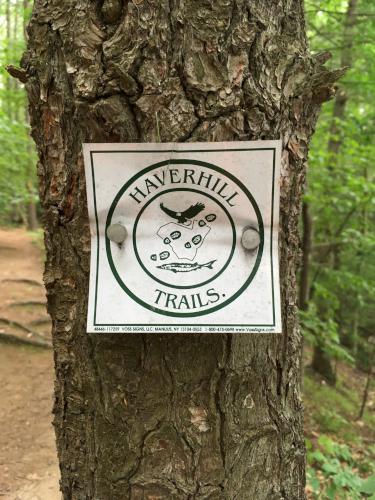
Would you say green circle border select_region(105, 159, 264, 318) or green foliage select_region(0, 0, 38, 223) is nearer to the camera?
green circle border select_region(105, 159, 264, 318)

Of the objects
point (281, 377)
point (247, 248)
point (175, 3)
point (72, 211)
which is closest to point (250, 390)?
point (281, 377)

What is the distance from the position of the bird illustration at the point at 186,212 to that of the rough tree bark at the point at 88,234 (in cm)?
14

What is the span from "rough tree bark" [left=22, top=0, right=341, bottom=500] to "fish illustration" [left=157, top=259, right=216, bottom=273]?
158 millimetres

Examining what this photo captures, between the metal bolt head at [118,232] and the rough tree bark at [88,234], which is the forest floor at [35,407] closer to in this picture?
the rough tree bark at [88,234]

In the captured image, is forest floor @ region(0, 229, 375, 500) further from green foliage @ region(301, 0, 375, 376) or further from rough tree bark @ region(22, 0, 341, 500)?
rough tree bark @ region(22, 0, 341, 500)

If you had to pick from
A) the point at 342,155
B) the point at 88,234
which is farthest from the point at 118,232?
the point at 342,155

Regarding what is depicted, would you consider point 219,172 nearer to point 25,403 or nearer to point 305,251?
point 305,251

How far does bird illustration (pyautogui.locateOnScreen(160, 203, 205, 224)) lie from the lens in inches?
32.8

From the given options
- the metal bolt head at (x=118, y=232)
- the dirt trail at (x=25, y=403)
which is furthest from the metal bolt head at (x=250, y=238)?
the dirt trail at (x=25, y=403)

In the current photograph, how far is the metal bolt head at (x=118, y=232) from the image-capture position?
84cm

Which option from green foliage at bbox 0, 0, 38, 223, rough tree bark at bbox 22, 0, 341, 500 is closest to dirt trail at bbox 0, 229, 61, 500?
green foliage at bbox 0, 0, 38, 223

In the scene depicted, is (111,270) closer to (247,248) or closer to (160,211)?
(160,211)

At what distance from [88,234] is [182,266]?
23 centimetres

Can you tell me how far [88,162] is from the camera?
0.83 metres
